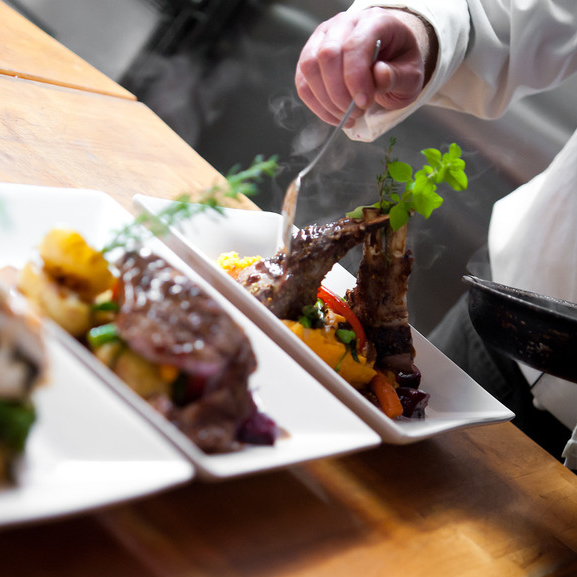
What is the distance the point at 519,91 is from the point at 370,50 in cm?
104

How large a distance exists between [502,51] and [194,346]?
1.86m

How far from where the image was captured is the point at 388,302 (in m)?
1.47

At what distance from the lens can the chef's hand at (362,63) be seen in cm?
151

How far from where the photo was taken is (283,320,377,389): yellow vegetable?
1.34 metres

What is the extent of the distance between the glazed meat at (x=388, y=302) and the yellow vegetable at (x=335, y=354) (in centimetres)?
7

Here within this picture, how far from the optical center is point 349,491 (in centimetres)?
103

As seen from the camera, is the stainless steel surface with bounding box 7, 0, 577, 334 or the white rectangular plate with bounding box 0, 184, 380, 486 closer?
the white rectangular plate with bounding box 0, 184, 380, 486

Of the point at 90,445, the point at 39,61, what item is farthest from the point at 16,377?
the point at 39,61

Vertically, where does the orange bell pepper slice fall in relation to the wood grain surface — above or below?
above

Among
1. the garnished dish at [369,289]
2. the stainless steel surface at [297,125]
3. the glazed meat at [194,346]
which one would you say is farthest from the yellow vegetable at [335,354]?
the stainless steel surface at [297,125]

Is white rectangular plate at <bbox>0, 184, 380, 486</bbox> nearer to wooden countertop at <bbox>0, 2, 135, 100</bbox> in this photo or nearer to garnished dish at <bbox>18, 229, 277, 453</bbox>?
garnished dish at <bbox>18, 229, 277, 453</bbox>

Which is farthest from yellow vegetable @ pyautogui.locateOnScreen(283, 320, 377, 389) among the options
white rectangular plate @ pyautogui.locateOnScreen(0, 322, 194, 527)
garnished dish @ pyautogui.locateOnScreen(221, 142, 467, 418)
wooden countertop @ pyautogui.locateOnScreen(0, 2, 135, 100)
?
wooden countertop @ pyautogui.locateOnScreen(0, 2, 135, 100)

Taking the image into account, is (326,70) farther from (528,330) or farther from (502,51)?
(502,51)

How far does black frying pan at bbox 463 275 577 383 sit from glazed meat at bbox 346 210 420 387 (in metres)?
0.22
